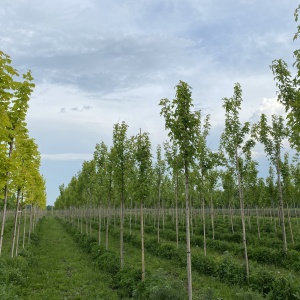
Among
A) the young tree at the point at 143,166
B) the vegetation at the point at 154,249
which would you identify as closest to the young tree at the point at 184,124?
the vegetation at the point at 154,249

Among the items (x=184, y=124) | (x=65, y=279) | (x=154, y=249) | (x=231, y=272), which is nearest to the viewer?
(x=184, y=124)

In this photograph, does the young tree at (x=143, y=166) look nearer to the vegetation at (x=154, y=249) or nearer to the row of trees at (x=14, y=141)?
the vegetation at (x=154, y=249)

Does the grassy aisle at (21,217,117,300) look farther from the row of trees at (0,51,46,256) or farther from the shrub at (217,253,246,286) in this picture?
the shrub at (217,253,246,286)

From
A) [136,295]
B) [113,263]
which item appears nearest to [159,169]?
[113,263]

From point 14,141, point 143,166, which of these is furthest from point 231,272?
point 14,141

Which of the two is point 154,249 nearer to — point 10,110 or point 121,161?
point 121,161

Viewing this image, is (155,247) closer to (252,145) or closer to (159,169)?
(159,169)

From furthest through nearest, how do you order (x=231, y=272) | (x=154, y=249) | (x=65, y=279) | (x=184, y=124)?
1. (x=154, y=249)
2. (x=65, y=279)
3. (x=231, y=272)
4. (x=184, y=124)

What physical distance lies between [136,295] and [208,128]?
1201 cm

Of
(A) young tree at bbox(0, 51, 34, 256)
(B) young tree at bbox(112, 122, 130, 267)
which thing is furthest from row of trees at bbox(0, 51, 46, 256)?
(B) young tree at bbox(112, 122, 130, 267)

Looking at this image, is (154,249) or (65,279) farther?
(154,249)

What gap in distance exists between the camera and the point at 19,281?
11.9m

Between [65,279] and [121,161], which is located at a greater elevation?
[121,161]

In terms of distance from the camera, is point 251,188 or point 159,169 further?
point 251,188
